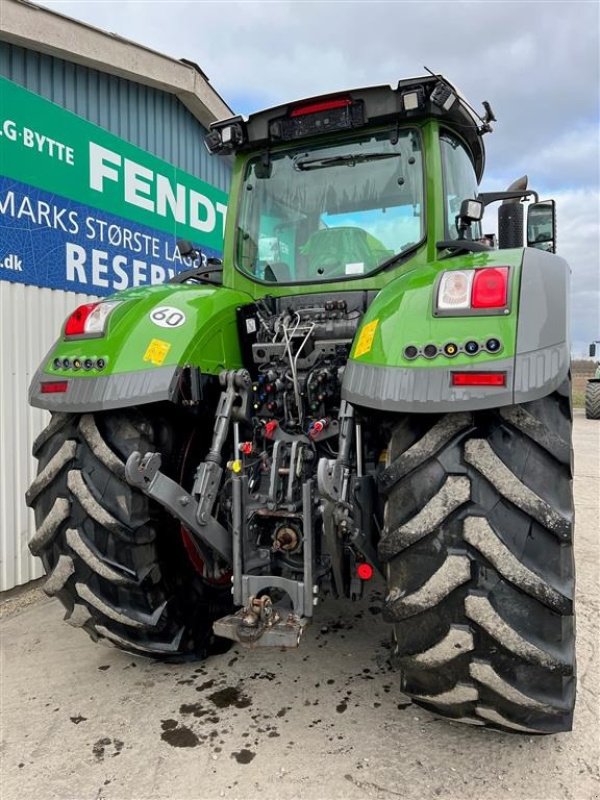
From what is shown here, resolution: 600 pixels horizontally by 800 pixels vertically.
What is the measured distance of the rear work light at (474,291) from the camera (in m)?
1.80

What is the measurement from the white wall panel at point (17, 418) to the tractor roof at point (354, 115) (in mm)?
1787

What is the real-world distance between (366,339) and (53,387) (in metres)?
1.26

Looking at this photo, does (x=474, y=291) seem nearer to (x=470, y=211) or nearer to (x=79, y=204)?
(x=470, y=211)

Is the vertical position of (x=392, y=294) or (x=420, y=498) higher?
(x=392, y=294)

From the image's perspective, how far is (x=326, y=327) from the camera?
2.54 metres

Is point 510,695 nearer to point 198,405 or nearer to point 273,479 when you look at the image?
point 273,479

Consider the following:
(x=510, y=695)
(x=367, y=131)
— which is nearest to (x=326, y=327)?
A: (x=367, y=131)

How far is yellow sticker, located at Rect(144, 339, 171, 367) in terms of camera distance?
2.23m

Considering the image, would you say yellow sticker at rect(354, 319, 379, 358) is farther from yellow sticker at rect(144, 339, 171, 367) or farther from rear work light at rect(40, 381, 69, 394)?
rear work light at rect(40, 381, 69, 394)

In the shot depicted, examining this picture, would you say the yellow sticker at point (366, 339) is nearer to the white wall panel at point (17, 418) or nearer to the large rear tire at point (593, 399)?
the white wall panel at point (17, 418)

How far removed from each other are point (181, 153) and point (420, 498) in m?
5.18

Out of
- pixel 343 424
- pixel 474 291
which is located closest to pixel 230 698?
pixel 343 424

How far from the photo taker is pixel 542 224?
2.77 metres

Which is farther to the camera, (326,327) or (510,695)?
(326,327)
